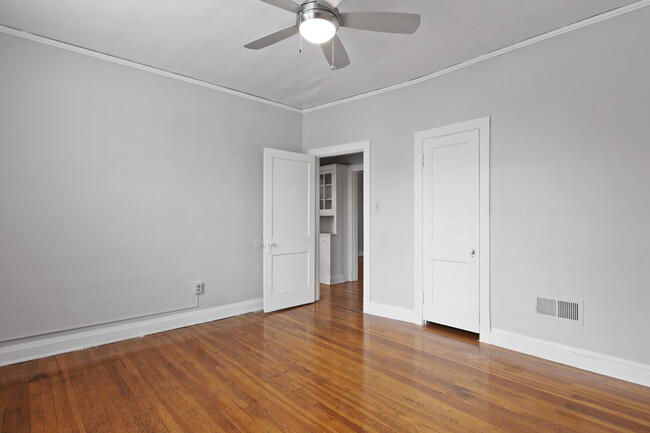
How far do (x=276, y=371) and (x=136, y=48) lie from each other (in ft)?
10.3

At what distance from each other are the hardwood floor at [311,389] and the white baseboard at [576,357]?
0.28 ft

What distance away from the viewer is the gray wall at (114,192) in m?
2.95

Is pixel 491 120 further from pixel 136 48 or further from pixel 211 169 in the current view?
pixel 136 48

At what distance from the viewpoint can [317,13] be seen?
230 centimetres

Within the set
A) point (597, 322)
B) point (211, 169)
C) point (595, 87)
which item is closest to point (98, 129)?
point (211, 169)

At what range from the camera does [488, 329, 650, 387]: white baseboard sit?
8.39 feet

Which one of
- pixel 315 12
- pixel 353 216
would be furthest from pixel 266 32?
pixel 353 216

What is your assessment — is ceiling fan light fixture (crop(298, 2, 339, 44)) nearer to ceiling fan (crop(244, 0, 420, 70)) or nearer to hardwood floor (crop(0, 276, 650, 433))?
ceiling fan (crop(244, 0, 420, 70))

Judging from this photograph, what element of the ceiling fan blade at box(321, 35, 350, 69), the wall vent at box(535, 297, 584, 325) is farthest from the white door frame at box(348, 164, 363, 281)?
the wall vent at box(535, 297, 584, 325)

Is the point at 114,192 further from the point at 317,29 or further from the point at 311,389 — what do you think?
the point at 311,389

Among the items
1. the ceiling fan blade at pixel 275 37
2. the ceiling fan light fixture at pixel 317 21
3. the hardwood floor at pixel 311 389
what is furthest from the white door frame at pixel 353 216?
the ceiling fan light fixture at pixel 317 21

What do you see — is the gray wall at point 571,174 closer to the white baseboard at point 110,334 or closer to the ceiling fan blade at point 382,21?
the ceiling fan blade at point 382,21

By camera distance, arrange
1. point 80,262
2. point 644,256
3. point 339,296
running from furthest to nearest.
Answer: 1. point 339,296
2. point 80,262
3. point 644,256

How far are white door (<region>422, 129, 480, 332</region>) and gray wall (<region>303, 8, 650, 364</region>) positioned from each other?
0.65ft
